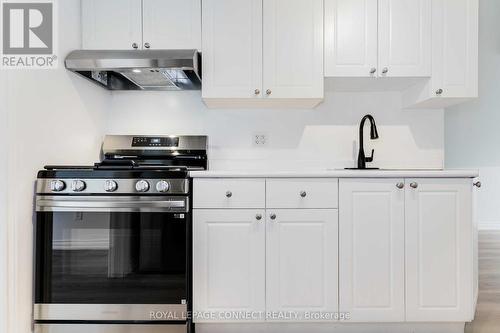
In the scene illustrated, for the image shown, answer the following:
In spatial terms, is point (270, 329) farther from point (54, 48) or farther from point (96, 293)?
point (54, 48)

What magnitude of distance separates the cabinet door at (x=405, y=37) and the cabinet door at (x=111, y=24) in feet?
4.98

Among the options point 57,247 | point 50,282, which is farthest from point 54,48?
point 50,282

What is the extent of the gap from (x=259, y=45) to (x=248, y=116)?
1.74 feet

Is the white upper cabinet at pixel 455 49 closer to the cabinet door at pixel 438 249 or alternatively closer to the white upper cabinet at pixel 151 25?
the cabinet door at pixel 438 249

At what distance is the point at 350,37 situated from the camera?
2.00 metres

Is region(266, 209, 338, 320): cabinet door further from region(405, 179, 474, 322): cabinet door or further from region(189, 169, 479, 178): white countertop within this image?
region(405, 179, 474, 322): cabinet door

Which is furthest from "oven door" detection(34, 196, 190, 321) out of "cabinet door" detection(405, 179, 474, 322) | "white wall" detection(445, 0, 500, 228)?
"white wall" detection(445, 0, 500, 228)

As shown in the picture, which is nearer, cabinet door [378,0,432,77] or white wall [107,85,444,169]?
cabinet door [378,0,432,77]

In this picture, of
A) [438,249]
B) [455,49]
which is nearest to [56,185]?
[438,249]

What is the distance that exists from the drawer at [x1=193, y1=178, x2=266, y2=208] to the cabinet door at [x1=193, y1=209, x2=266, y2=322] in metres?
0.04

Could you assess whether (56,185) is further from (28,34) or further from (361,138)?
(361,138)

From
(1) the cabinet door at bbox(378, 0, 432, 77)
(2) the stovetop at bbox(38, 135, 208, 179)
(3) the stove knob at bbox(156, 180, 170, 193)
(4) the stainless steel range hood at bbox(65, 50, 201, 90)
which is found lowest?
(3) the stove knob at bbox(156, 180, 170, 193)

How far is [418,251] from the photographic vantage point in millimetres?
1697

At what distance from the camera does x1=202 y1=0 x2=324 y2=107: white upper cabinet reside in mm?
1987
